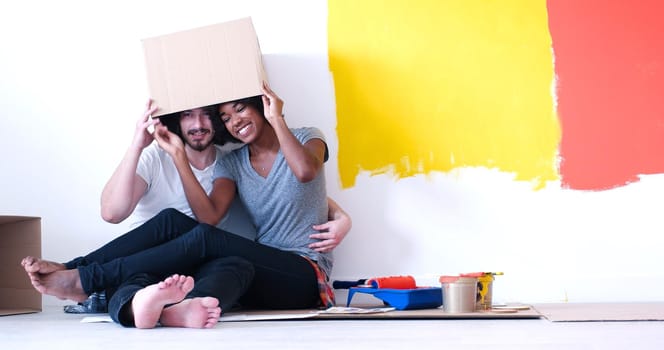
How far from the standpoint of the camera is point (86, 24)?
2.54 meters

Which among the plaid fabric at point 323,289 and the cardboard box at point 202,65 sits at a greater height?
the cardboard box at point 202,65

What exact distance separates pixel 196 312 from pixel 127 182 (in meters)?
0.63

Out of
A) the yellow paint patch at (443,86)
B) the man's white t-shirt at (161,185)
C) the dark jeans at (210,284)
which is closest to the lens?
the dark jeans at (210,284)

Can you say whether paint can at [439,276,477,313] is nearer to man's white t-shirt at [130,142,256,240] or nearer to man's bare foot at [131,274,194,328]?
man's bare foot at [131,274,194,328]

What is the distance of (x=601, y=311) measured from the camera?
1.92 m

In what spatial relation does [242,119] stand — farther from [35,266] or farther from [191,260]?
[35,266]

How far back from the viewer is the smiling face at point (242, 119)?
7.06ft

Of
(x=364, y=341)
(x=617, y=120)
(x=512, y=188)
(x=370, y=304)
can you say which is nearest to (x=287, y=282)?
(x=370, y=304)

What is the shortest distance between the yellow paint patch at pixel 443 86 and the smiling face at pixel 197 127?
445 mm

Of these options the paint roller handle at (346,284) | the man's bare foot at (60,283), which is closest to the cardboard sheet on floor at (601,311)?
the paint roller handle at (346,284)

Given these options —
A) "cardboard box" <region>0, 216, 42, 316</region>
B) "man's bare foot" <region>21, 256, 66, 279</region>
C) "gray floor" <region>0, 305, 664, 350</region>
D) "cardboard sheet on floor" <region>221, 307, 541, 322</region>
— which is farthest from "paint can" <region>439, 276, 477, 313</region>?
"cardboard box" <region>0, 216, 42, 316</region>

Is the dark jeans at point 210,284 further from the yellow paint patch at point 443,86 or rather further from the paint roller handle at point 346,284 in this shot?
the yellow paint patch at point 443,86

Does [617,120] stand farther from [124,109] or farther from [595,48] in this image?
[124,109]

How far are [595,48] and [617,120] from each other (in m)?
0.23
